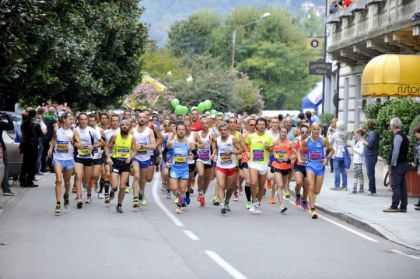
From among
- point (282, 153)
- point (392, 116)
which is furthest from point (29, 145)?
point (392, 116)

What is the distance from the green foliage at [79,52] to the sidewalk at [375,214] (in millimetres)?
6614

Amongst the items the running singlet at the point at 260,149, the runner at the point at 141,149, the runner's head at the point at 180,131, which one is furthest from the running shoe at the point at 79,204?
the running singlet at the point at 260,149

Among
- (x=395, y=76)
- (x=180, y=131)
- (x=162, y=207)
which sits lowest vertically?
(x=162, y=207)

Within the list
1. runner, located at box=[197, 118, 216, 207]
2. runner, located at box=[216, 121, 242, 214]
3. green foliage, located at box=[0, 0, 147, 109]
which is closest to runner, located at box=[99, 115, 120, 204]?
runner, located at box=[197, 118, 216, 207]

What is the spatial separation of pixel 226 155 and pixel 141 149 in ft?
5.50

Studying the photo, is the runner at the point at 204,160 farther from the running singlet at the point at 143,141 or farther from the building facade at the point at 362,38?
the building facade at the point at 362,38

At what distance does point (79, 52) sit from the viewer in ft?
101

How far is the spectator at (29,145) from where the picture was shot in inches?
980

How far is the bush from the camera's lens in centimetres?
2422

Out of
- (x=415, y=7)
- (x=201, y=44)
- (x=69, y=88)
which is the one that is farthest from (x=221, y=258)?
(x=201, y=44)

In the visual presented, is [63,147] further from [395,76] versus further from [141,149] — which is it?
[395,76]

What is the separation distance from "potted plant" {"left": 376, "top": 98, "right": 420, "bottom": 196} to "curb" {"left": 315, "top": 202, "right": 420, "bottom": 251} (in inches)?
135

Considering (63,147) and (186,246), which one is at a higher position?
(63,147)

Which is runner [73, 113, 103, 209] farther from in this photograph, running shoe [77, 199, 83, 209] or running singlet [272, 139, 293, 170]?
running singlet [272, 139, 293, 170]
